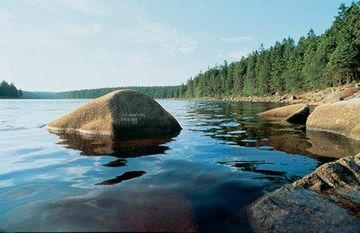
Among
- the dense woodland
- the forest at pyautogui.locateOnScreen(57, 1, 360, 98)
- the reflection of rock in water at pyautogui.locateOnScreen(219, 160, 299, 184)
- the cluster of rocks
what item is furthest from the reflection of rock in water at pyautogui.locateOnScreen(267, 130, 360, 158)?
the dense woodland

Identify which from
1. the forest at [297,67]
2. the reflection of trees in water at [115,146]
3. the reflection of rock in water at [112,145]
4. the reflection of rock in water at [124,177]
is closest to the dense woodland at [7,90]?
the forest at [297,67]

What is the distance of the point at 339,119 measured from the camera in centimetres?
1204

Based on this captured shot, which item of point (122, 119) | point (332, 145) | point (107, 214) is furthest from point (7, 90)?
point (107, 214)

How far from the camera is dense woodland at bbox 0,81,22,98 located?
A: 12744 centimetres

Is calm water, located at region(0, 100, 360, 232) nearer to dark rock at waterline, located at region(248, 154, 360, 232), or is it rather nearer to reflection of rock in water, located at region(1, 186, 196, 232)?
reflection of rock in water, located at region(1, 186, 196, 232)

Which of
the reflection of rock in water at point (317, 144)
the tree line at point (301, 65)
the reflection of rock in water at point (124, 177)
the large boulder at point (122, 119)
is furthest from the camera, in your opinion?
the tree line at point (301, 65)

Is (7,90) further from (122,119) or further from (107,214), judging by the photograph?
(107,214)

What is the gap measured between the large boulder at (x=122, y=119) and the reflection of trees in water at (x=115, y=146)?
51cm

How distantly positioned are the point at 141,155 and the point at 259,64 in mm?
107364

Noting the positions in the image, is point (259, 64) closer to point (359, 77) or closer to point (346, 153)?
point (359, 77)

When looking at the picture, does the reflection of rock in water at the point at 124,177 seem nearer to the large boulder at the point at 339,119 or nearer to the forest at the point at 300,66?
the large boulder at the point at 339,119

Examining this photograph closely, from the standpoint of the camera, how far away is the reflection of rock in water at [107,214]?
12.6 feet

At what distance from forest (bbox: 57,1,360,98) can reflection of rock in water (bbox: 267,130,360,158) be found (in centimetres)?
5206

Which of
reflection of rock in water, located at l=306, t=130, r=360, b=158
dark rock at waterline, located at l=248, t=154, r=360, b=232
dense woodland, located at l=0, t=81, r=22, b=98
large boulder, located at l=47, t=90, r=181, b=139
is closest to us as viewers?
dark rock at waterline, located at l=248, t=154, r=360, b=232
